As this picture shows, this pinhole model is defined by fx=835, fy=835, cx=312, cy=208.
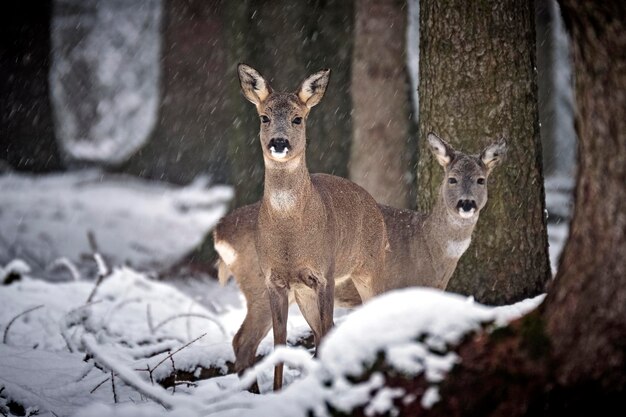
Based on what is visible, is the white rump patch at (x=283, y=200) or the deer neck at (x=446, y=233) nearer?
the white rump patch at (x=283, y=200)

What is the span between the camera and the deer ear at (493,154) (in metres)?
5.48

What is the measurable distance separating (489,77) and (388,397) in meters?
3.27

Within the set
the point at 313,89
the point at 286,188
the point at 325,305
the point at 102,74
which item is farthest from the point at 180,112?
the point at 325,305

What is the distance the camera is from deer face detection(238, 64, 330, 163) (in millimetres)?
5141

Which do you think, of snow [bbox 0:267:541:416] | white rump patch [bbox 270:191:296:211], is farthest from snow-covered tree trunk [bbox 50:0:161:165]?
white rump patch [bbox 270:191:296:211]

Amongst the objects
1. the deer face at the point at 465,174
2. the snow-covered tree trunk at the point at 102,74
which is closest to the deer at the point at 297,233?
the deer face at the point at 465,174

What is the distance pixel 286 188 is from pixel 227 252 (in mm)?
1002

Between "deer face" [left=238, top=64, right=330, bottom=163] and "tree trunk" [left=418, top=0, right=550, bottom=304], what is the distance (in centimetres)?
92

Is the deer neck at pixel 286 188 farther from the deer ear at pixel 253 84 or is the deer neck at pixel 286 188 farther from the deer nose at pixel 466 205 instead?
the deer nose at pixel 466 205

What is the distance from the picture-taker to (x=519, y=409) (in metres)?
2.88

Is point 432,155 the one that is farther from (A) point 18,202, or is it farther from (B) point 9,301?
(A) point 18,202

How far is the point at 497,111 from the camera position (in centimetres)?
569

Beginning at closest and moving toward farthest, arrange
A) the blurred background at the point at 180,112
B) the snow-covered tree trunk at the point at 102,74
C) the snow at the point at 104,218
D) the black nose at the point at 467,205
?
1. the black nose at the point at 467,205
2. the blurred background at the point at 180,112
3. the snow at the point at 104,218
4. the snow-covered tree trunk at the point at 102,74

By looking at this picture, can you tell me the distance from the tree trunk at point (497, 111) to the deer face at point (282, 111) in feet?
3.02
